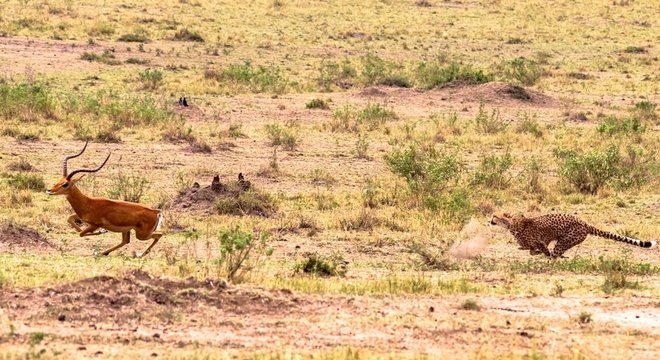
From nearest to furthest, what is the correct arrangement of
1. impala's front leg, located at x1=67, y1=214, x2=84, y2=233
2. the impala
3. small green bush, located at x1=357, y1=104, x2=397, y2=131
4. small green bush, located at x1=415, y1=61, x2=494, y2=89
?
the impala, impala's front leg, located at x1=67, y1=214, x2=84, y2=233, small green bush, located at x1=357, y1=104, x2=397, y2=131, small green bush, located at x1=415, y1=61, x2=494, y2=89

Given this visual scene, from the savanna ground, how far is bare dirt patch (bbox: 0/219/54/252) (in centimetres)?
3

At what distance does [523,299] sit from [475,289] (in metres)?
0.51

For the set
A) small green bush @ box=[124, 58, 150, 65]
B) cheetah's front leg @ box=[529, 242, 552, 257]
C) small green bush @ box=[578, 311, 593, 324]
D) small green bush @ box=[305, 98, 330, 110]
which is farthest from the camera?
small green bush @ box=[124, 58, 150, 65]

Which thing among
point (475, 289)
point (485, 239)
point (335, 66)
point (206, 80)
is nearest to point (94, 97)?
point (206, 80)

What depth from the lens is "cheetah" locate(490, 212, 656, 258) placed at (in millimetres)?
13203

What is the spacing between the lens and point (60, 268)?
36.9 ft

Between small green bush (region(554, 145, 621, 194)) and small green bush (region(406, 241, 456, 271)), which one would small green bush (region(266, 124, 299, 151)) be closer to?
small green bush (region(554, 145, 621, 194))

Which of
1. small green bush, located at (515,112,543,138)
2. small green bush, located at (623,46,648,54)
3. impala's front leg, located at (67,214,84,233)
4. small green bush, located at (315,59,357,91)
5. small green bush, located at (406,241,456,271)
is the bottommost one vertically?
small green bush, located at (623,46,648,54)

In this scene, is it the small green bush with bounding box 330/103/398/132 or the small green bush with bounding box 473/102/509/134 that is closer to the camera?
the small green bush with bounding box 330/103/398/132

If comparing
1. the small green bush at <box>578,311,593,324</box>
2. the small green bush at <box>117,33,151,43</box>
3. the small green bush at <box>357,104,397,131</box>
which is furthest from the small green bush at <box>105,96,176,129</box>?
the small green bush at <box>578,311,593,324</box>

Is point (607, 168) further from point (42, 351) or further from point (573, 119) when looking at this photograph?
point (42, 351)

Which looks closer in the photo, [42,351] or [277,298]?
[42,351]

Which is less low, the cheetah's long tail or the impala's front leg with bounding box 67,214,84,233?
the impala's front leg with bounding box 67,214,84,233

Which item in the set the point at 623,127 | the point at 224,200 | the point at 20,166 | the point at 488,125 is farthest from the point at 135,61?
the point at 224,200
